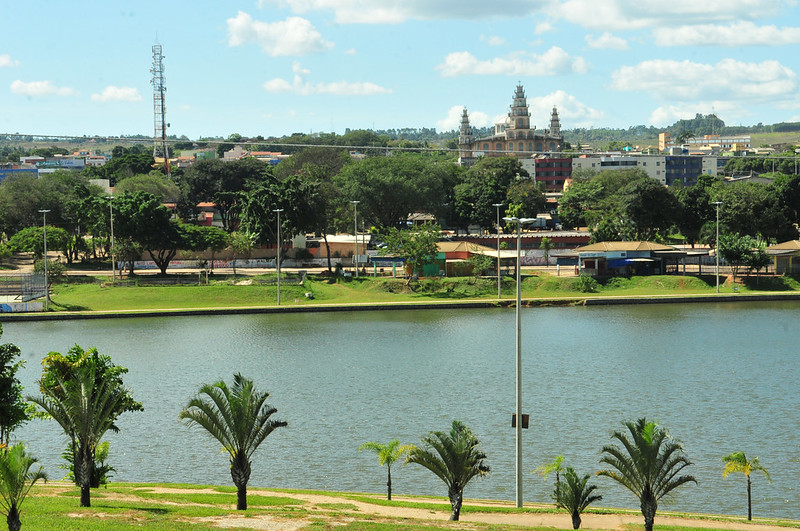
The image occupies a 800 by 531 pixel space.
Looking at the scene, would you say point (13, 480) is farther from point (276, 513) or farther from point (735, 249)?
point (735, 249)

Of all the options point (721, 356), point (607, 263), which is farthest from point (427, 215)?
point (721, 356)

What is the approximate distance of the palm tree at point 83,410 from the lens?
2120 centimetres

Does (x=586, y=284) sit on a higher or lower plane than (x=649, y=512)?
higher

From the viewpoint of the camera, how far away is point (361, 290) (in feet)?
231

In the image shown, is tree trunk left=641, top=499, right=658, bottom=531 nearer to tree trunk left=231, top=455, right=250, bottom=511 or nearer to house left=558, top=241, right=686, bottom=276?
tree trunk left=231, top=455, right=250, bottom=511

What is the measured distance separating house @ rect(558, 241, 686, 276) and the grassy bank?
5175cm

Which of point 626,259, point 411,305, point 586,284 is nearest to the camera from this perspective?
point 411,305

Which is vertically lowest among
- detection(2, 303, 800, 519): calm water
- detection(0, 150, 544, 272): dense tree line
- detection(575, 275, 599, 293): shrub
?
detection(2, 303, 800, 519): calm water

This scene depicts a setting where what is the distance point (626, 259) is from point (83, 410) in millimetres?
58803


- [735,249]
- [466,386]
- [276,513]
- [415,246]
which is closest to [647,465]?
[276,513]

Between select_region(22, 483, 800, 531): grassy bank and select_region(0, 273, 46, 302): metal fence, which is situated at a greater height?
select_region(0, 273, 46, 302): metal fence

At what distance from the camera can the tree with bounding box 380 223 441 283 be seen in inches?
2840

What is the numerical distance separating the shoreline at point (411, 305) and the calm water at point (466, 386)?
1.49 metres

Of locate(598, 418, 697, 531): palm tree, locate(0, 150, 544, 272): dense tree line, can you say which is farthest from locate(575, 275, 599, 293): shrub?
locate(598, 418, 697, 531): palm tree
